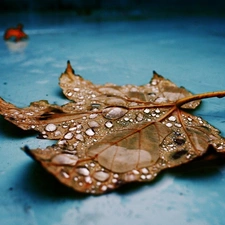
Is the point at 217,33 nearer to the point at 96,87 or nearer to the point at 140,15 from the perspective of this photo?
the point at 140,15

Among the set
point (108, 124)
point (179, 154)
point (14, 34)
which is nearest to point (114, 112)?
point (108, 124)

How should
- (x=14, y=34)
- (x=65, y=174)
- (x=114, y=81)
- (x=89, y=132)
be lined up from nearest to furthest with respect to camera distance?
(x=65, y=174), (x=89, y=132), (x=114, y=81), (x=14, y=34)

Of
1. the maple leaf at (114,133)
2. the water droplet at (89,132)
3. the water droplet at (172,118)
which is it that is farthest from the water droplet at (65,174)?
the water droplet at (172,118)

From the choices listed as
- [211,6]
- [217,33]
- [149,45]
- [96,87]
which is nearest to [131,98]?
[96,87]

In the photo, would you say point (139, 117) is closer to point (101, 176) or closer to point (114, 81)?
point (101, 176)

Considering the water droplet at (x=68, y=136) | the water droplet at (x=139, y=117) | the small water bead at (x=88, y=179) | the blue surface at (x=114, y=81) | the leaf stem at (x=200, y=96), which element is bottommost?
the blue surface at (x=114, y=81)

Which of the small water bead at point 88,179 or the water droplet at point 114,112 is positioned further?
the water droplet at point 114,112

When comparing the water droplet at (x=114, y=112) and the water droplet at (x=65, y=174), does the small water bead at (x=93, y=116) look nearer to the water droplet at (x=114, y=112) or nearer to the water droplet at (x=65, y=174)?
the water droplet at (x=114, y=112)
